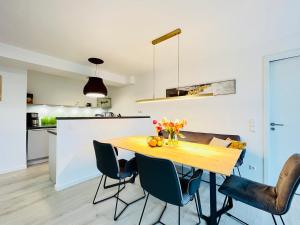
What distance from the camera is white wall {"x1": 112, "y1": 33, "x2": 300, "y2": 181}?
2.61 metres

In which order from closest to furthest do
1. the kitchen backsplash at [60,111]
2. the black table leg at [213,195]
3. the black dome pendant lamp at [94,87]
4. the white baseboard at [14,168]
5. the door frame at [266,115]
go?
the black table leg at [213,195] < the door frame at [266,115] < the white baseboard at [14,168] < the black dome pendant lamp at [94,87] < the kitchen backsplash at [60,111]

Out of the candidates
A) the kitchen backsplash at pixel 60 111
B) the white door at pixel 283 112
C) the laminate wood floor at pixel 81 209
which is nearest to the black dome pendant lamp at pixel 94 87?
the laminate wood floor at pixel 81 209

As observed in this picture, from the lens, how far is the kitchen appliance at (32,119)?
3998mm

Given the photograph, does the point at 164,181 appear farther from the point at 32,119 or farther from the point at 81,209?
the point at 32,119

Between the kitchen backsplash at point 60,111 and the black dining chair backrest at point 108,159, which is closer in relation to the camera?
the black dining chair backrest at point 108,159

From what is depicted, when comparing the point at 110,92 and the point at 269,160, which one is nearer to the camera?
the point at 269,160

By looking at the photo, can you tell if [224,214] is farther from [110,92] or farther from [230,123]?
[110,92]

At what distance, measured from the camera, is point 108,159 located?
187cm

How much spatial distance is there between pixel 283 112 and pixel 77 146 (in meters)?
3.47

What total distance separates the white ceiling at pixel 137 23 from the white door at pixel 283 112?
537mm

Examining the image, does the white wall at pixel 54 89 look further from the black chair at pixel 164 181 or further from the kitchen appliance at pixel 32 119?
the black chair at pixel 164 181

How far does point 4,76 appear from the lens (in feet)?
10.5

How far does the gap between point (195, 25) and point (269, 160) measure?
241cm

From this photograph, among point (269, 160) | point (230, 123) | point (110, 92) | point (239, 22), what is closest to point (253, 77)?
point (230, 123)
